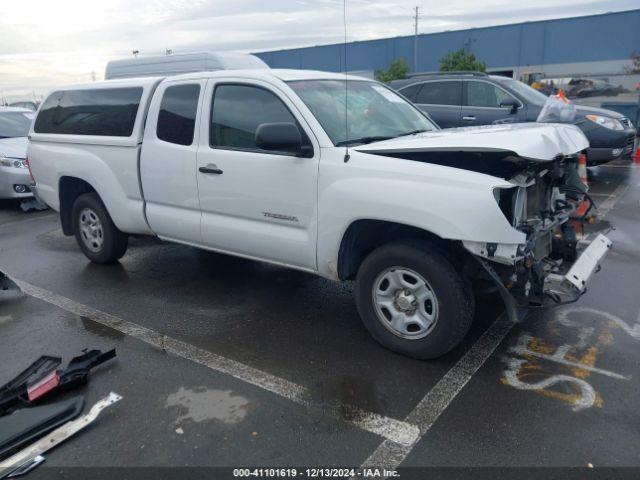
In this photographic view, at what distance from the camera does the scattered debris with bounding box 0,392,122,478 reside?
279 centimetres

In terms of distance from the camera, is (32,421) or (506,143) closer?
(32,421)

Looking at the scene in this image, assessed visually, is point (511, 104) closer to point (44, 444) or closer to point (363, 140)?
point (363, 140)

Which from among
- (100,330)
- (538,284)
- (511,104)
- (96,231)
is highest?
(511,104)

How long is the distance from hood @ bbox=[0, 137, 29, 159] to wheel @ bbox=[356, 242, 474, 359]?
324 inches

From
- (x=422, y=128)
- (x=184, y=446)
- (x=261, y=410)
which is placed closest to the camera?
(x=184, y=446)

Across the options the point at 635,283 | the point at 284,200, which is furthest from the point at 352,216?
the point at 635,283

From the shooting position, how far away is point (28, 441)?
296cm

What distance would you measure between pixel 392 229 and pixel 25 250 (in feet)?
17.8

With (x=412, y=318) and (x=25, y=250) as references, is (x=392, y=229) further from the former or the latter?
(x=25, y=250)

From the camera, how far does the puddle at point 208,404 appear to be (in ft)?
10.4

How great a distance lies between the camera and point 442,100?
10.1 m

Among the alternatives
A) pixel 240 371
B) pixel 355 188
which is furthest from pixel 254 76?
pixel 240 371

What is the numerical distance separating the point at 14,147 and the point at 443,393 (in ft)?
31.1

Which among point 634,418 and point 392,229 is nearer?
point 634,418
